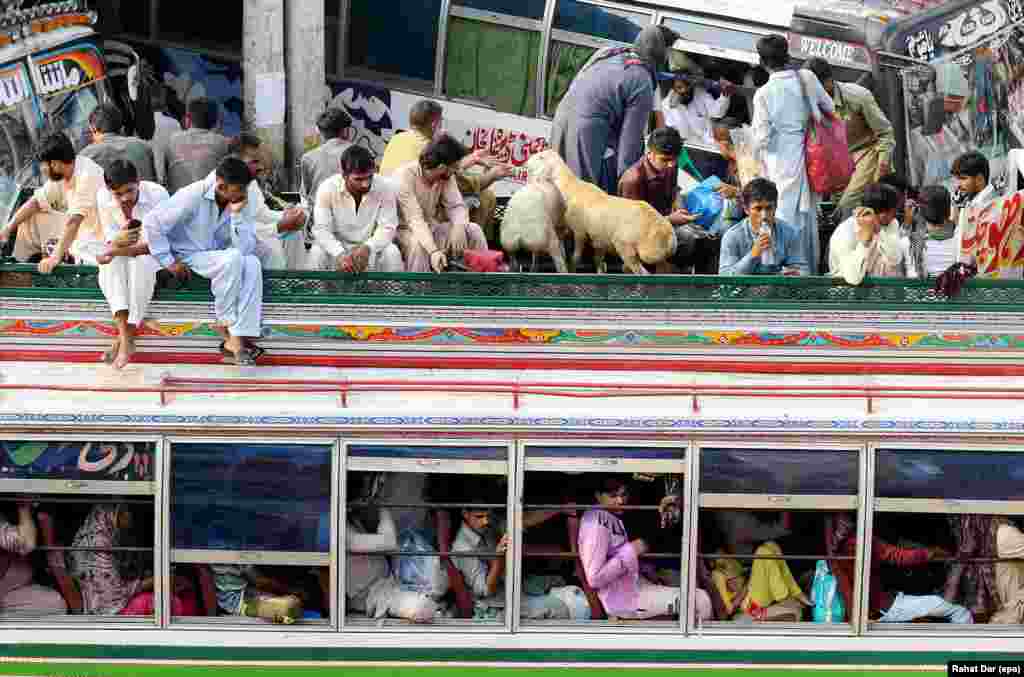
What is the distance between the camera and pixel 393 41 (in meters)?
11.4

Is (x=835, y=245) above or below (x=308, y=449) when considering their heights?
above

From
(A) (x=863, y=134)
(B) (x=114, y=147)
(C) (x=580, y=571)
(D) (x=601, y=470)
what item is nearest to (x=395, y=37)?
(B) (x=114, y=147)

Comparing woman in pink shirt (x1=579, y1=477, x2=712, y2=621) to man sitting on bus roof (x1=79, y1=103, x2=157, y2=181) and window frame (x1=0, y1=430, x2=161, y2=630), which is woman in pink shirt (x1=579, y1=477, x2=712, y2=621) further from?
man sitting on bus roof (x1=79, y1=103, x2=157, y2=181)

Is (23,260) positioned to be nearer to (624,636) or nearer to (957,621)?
(624,636)

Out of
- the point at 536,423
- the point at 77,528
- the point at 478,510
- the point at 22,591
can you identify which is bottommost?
the point at 22,591

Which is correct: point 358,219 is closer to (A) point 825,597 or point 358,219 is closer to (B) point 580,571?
(B) point 580,571

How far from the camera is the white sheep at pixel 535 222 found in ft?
25.8

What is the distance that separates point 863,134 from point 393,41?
3.57 metres

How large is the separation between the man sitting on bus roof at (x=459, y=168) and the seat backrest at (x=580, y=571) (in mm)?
1881

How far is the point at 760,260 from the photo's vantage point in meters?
7.82

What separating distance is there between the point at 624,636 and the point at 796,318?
160 cm

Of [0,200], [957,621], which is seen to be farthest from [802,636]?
[0,200]

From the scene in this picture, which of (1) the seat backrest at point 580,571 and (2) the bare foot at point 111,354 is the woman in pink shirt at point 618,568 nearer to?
(1) the seat backrest at point 580,571

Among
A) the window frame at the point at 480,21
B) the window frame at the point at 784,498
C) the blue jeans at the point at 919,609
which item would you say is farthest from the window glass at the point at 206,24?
the blue jeans at the point at 919,609
